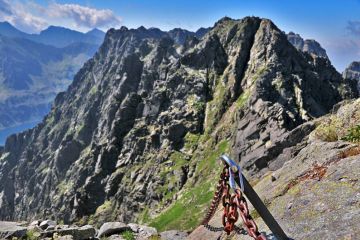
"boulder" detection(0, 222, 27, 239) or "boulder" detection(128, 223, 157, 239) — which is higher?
"boulder" detection(0, 222, 27, 239)

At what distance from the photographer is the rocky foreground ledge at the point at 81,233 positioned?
21750 millimetres

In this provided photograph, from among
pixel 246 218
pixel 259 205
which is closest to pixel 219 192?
pixel 259 205

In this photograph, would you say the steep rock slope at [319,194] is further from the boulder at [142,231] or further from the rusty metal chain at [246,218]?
the boulder at [142,231]

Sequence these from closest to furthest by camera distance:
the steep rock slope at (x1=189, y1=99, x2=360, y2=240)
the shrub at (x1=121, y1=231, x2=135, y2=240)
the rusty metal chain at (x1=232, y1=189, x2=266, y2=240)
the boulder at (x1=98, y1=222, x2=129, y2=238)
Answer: the rusty metal chain at (x1=232, y1=189, x2=266, y2=240) < the steep rock slope at (x1=189, y1=99, x2=360, y2=240) < the shrub at (x1=121, y1=231, x2=135, y2=240) < the boulder at (x1=98, y1=222, x2=129, y2=238)

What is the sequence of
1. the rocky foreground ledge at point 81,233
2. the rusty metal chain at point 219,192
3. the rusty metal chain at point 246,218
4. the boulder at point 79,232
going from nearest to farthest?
the rusty metal chain at point 246,218 < the rusty metal chain at point 219,192 < the rocky foreground ledge at point 81,233 < the boulder at point 79,232

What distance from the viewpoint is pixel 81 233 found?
22.9 meters

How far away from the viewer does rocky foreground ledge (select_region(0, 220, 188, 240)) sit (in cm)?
2175

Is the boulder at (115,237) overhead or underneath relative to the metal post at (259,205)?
overhead

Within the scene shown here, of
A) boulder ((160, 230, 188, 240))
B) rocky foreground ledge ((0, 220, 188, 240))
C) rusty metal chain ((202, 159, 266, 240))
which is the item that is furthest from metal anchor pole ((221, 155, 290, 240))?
boulder ((160, 230, 188, 240))

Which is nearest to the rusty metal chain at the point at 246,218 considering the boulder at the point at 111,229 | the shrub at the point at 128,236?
the shrub at the point at 128,236

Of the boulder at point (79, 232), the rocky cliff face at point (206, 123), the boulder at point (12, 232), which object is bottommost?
the boulder at point (79, 232)

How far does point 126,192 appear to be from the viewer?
16862cm

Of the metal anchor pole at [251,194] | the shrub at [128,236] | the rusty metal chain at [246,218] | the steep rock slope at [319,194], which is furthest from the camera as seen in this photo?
the shrub at [128,236]

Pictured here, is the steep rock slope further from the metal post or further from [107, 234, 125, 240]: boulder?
[107, 234, 125, 240]: boulder
